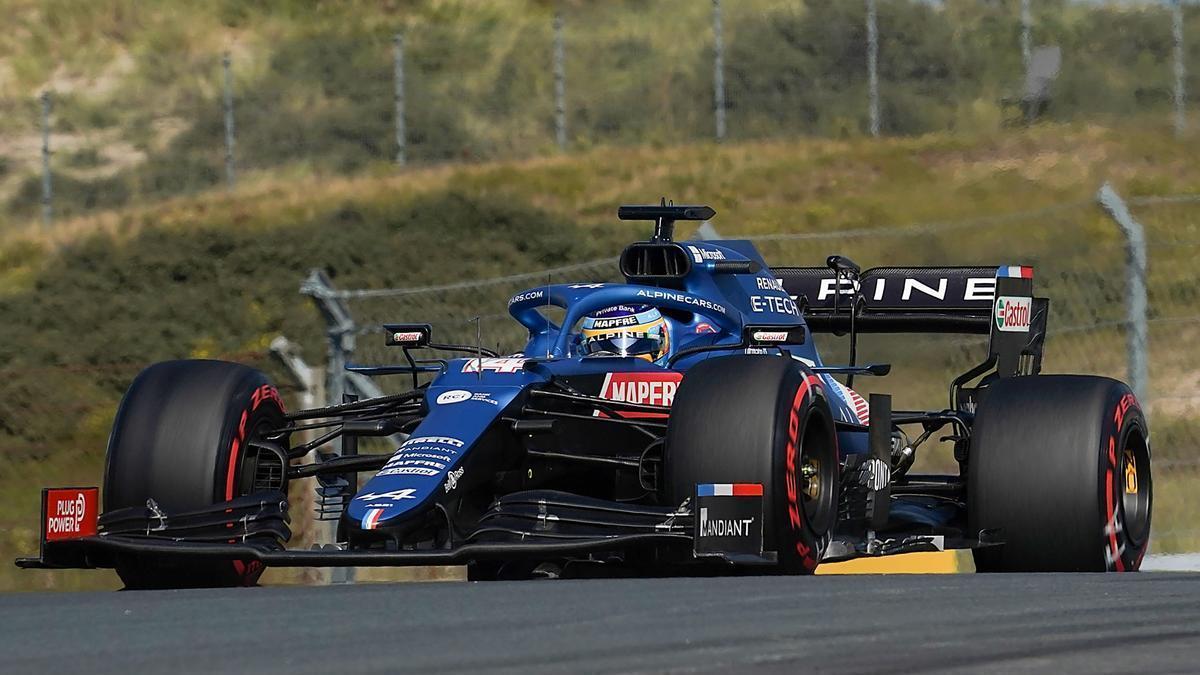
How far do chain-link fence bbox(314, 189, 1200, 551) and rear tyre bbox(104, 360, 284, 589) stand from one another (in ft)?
8.55

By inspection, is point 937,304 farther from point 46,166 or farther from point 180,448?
point 46,166

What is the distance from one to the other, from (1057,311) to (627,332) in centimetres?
1240

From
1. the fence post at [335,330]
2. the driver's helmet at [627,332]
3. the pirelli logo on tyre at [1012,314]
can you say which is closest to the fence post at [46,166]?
the fence post at [335,330]

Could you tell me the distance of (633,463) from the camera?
885 centimetres

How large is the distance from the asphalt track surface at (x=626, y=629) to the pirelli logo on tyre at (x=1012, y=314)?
378 centimetres

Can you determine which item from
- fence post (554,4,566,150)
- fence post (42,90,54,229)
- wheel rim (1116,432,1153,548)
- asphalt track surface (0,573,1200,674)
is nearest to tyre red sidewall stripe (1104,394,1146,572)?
wheel rim (1116,432,1153,548)

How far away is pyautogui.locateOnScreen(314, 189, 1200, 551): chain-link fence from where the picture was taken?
15430 millimetres

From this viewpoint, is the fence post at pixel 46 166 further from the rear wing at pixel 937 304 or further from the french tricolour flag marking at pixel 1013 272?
the french tricolour flag marking at pixel 1013 272

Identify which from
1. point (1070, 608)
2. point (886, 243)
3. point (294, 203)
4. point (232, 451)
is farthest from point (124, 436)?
point (294, 203)

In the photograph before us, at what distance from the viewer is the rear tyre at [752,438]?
805 centimetres

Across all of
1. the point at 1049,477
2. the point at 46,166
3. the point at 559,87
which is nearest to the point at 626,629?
the point at 1049,477

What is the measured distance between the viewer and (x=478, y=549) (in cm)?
776

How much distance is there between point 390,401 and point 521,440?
0.87 metres

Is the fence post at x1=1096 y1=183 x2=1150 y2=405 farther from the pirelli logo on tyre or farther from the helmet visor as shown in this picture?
the helmet visor
